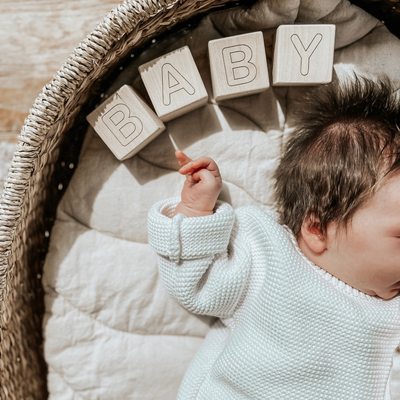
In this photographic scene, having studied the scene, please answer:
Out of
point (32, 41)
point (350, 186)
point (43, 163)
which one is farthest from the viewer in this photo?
point (32, 41)

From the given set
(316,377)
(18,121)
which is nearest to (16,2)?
(18,121)

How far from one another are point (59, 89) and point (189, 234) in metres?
0.36

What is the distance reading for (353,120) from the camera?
0.66 metres

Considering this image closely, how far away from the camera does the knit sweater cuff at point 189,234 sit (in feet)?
2.23

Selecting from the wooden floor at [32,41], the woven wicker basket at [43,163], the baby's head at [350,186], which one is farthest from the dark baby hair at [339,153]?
the wooden floor at [32,41]

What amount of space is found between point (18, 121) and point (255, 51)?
2.31ft

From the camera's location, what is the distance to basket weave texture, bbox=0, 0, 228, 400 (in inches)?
26.4

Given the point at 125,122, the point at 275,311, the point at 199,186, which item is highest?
the point at 125,122

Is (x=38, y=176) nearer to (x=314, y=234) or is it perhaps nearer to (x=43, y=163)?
(x=43, y=163)

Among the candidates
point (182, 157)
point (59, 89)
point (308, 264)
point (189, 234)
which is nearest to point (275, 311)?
point (308, 264)

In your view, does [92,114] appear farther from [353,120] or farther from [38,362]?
[38,362]

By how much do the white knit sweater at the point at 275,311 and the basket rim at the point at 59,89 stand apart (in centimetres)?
26

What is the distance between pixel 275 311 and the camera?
695 millimetres

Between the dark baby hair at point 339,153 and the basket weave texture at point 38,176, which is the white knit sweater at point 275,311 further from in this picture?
the basket weave texture at point 38,176
